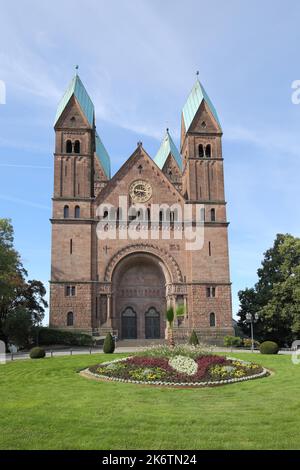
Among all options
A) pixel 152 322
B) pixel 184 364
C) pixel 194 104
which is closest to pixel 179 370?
pixel 184 364

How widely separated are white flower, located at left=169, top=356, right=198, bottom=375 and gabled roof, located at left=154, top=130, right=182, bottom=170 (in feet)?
175

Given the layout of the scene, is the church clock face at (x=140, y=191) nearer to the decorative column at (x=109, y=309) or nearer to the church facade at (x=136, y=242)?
the church facade at (x=136, y=242)

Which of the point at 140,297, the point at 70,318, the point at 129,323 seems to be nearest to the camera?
the point at 70,318

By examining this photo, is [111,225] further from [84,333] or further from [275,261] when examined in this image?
[275,261]

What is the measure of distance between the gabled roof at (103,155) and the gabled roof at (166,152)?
818cm

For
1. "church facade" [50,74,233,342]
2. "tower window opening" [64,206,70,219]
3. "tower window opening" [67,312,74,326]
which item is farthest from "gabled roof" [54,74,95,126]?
"tower window opening" [67,312,74,326]

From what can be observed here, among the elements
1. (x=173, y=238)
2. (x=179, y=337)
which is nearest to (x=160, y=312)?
(x=179, y=337)

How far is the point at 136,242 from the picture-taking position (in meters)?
50.7

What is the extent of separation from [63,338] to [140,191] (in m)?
18.2

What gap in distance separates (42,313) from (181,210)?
2385cm

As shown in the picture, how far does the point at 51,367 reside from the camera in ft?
88.1

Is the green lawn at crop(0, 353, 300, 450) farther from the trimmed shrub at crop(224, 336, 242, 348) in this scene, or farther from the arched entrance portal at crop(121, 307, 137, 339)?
the arched entrance portal at crop(121, 307, 137, 339)

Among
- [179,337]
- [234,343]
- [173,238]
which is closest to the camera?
[234,343]

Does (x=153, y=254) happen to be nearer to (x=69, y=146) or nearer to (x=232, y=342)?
(x=232, y=342)
